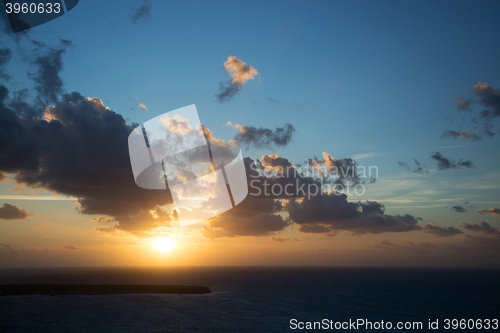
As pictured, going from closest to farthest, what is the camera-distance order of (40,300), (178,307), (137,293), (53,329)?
1. (53,329)
2. (178,307)
3. (40,300)
4. (137,293)

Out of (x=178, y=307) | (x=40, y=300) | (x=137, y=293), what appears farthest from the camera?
(x=137, y=293)

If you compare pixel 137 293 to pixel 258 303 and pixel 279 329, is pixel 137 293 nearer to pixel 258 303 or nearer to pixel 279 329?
pixel 258 303

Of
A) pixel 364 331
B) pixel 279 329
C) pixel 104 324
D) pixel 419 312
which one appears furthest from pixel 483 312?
pixel 104 324

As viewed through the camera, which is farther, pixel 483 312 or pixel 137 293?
pixel 137 293

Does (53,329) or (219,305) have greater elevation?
(53,329)

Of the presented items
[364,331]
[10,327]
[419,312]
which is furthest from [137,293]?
[419,312]

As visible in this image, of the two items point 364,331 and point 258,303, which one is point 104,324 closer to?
point 258,303

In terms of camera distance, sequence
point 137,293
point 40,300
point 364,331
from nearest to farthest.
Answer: point 364,331 → point 40,300 → point 137,293

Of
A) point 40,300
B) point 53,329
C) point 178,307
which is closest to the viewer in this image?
point 53,329

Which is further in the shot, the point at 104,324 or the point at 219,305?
the point at 219,305
